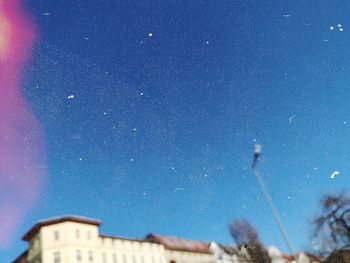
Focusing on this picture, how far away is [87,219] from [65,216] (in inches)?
133

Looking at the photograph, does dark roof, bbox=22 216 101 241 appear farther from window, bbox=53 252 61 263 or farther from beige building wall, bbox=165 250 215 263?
beige building wall, bbox=165 250 215 263


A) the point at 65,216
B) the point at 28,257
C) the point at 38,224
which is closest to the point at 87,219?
the point at 65,216

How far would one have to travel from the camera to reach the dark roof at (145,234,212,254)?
58.8m

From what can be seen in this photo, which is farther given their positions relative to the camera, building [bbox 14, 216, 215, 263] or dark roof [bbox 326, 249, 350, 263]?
building [bbox 14, 216, 215, 263]

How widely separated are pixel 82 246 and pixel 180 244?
68.6ft

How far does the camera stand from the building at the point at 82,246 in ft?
148

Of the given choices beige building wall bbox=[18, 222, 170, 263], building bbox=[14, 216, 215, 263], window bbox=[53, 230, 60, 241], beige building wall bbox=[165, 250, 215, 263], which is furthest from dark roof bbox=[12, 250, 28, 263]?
beige building wall bbox=[165, 250, 215, 263]

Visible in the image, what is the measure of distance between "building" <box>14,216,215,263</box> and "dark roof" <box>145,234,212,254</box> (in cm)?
26

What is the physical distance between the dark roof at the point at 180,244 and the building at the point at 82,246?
26 centimetres

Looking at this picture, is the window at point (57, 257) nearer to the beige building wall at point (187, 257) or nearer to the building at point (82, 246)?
the building at point (82, 246)

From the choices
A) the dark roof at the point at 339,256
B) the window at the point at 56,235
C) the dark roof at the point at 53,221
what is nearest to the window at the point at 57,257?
the window at the point at 56,235

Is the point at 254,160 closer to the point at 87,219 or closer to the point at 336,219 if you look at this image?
the point at 336,219

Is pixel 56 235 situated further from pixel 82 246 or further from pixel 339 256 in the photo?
pixel 339 256

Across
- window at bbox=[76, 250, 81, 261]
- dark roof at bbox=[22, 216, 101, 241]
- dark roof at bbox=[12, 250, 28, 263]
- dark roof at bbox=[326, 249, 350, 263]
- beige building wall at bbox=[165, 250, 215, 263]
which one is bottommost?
dark roof at bbox=[326, 249, 350, 263]
